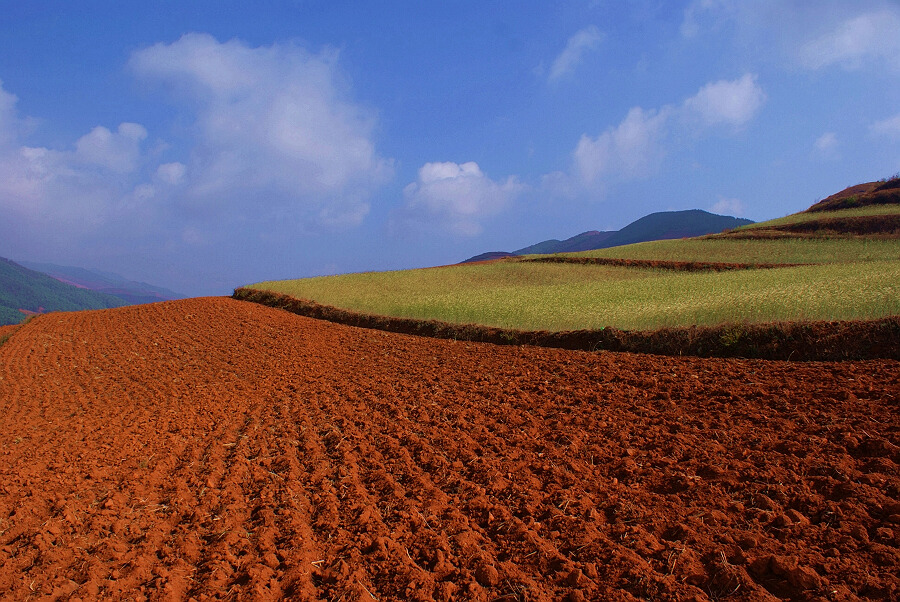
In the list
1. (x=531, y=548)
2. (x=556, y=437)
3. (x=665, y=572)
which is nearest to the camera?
(x=665, y=572)

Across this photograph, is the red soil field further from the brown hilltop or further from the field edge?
the brown hilltop

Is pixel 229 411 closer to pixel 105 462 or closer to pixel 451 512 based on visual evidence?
pixel 105 462

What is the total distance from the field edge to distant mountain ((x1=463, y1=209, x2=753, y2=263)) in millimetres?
81670

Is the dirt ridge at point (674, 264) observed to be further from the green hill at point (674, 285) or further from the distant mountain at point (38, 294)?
the distant mountain at point (38, 294)

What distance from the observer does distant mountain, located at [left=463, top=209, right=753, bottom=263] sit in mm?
94000

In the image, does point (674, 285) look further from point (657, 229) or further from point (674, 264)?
point (657, 229)

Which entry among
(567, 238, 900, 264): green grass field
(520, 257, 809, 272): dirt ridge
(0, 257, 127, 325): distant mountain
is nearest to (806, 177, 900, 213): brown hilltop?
(567, 238, 900, 264): green grass field

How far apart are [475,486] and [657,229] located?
106620mm

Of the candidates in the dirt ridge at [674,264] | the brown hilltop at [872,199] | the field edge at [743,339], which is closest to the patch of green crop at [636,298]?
the field edge at [743,339]

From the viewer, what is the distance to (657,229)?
101 metres

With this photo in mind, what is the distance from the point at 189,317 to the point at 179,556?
17037mm

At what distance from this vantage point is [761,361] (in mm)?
8109

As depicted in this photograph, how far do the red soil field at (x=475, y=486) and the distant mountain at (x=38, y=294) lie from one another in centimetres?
11366

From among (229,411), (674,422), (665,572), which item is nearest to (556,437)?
(674,422)
